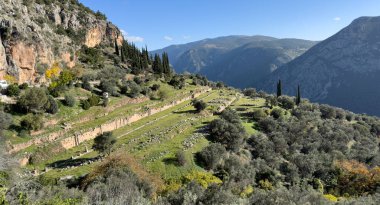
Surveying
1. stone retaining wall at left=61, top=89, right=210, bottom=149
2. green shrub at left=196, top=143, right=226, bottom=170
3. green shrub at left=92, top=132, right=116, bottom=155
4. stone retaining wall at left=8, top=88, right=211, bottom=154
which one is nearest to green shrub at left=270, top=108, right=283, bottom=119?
stone retaining wall at left=61, top=89, right=210, bottom=149

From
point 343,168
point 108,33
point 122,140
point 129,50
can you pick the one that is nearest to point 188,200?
point 122,140

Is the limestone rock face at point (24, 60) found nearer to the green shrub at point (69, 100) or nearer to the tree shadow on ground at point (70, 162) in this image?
the green shrub at point (69, 100)

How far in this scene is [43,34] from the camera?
63.1 meters

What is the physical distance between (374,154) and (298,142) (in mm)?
17457

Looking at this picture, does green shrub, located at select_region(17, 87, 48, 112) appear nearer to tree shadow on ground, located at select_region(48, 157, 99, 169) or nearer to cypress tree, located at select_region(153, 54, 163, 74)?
tree shadow on ground, located at select_region(48, 157, 99, 169)

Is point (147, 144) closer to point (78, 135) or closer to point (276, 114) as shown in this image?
point (78, 135)

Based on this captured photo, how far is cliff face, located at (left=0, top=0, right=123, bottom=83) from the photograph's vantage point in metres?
49.9

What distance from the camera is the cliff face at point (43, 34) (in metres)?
49.9

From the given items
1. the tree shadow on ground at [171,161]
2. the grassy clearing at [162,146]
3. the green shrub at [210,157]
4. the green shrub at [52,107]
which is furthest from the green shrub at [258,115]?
the green shrub at [52,107]

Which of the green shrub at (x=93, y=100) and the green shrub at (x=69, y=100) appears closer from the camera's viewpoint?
the green shrub at (x=69, y=100)

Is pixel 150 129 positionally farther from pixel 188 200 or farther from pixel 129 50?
pixel 129 50

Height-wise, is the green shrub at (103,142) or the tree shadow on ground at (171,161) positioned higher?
the green shrub at (103,142)

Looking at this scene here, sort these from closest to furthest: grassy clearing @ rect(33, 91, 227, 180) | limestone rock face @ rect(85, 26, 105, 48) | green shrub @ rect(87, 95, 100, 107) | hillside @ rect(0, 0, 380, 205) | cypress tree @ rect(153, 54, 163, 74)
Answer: hillside @ rect(0, 0, 380, 205)
grassy clearing @ rect(33, 91, 227, 180)
green shrub @ rect(87, 95, 100, 107)
cypress tree @ rect(153, 54, 163, 74)
limestone rock face @ rect(85, 26, 105, 48)

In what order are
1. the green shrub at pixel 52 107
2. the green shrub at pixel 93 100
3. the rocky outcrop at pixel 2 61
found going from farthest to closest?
1. the green shrub at pixel 93 100
2. the rocky outcrop at pixel 2 61
3. the green shrub at pixel 52 107
